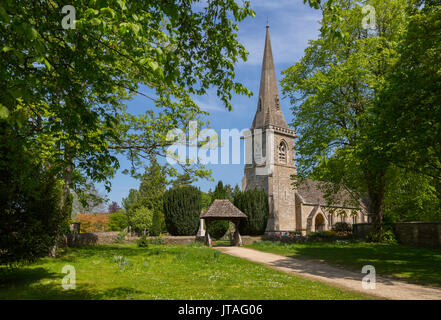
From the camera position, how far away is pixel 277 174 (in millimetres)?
39312

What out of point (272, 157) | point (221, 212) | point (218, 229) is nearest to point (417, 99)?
point (221, 212)

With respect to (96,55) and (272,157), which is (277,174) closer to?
(272,157)

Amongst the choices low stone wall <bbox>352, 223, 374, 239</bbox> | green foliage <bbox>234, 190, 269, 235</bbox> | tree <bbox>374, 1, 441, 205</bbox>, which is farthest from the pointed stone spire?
tree <bbox>374, 1, 441, 205</bbox>

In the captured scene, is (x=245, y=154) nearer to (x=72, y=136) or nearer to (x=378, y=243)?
(x=378, y=243)

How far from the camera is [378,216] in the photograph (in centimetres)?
2055

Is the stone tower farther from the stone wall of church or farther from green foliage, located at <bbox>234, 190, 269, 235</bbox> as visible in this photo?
green foliage, located at <bbox>234, 190, 269, 235</bbox>

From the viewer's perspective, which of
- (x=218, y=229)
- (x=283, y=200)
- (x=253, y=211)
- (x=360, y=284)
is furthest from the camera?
(x=283, y=200)

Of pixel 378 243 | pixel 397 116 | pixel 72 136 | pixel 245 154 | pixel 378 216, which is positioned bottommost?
pixel 378 243

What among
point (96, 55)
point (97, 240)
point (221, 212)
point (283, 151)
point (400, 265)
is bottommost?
point (97, 240)

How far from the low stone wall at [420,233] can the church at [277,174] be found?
17.4 m

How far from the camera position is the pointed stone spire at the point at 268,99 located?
136 ft

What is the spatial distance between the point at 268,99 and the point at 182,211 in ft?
70.7
